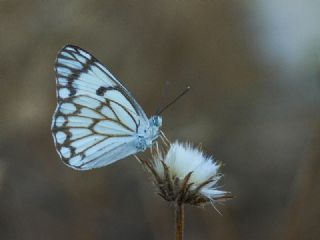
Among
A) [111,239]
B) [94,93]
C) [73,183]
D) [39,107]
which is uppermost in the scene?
[94,93]

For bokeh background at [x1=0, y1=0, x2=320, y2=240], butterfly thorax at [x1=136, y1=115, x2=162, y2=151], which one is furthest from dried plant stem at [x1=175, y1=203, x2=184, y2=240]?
bokeh background at [x1=0, y1=0, x2=320, y2=240]

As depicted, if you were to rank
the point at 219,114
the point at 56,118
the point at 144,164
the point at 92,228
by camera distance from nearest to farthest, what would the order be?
the point at 144,164 < the point at 56,118 < the point at 92,228 < the point at 219,114

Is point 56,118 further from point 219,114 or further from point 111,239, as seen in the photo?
point 219,114

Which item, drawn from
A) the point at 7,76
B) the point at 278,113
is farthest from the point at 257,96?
the point at 7,76

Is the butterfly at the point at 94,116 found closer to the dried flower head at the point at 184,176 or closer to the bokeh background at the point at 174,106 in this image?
the dried flower head at the point at 184,176

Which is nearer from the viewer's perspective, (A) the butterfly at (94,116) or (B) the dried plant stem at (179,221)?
(B) the dried plant stem at (179,221)

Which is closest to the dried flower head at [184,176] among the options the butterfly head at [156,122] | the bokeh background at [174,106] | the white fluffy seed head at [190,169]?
the white fluffy seed head at [190,169]
